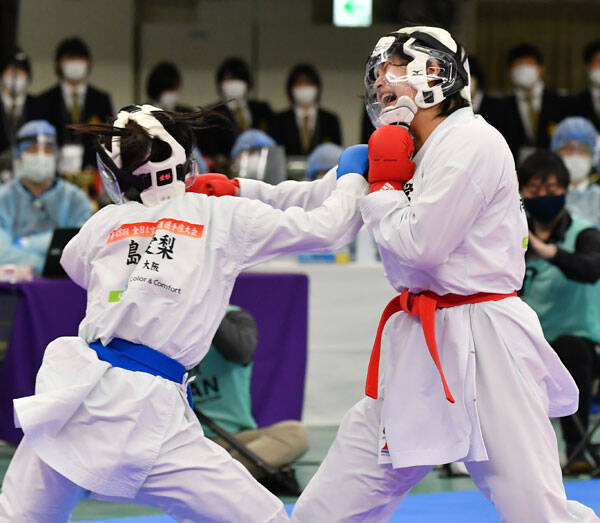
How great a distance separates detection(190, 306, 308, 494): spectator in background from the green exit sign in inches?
234

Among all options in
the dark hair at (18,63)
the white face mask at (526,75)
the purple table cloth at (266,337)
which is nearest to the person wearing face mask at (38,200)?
the purple table cloth at (266,337)

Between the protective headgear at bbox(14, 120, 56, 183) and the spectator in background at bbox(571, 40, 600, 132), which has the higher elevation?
the spectator in background at bbox(571, 40, 600, 132)

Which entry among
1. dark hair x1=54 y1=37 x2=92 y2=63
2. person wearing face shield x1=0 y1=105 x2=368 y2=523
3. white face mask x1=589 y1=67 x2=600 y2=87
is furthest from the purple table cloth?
white face mask x1=589 y1=67 x2=600 y2=87

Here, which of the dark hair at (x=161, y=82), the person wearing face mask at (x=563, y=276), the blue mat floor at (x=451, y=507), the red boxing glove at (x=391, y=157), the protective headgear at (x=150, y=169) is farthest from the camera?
the dark hair at (x=161, y=82)

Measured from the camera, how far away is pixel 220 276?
2877 millimetres

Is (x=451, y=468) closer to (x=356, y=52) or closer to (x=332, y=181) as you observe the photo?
(x=332, y=181)

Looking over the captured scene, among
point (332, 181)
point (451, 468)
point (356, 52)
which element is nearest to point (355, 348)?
point (451, 468)

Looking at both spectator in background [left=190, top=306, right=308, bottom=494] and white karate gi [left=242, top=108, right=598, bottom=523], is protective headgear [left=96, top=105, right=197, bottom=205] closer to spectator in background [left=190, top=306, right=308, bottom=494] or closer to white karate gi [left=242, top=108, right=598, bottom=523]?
white karate gi [left=242, top=108, right=598, bottom=523]

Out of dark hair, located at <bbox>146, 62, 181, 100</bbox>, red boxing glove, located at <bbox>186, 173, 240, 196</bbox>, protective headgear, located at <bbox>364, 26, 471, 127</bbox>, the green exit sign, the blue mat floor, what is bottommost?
the blue mat floor

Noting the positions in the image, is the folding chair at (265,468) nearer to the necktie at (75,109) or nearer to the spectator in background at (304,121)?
the spectator in background at (304,121)

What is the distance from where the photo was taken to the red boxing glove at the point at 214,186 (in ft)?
10.4

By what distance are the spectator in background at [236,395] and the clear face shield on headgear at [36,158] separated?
6.94 ft

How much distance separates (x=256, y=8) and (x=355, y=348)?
6.90 meters

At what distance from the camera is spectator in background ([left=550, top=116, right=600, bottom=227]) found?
639 centimetres
